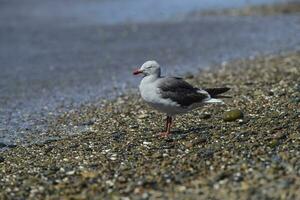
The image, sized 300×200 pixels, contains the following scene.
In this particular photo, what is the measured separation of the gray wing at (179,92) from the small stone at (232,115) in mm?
1097

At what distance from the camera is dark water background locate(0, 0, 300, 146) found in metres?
17.9

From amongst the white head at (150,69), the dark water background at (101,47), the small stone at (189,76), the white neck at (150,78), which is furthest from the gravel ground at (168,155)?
the small stone at (189,76)

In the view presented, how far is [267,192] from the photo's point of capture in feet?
25.6

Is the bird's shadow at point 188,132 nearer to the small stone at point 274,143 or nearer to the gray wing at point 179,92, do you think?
the gray wing at point 179,92

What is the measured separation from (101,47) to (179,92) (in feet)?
58.1

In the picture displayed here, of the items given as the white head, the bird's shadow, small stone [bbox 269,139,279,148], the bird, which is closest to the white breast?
the bird

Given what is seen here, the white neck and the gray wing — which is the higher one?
the white neck

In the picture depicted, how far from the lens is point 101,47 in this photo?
28.7 meters

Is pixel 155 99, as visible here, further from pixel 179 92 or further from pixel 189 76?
pixel 189 76

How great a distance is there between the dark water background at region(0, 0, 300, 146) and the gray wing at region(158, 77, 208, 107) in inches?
144

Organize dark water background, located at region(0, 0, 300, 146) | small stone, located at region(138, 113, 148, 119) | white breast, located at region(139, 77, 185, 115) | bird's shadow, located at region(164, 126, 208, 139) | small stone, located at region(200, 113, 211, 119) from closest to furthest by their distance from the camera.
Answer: white breast, located at region(139, 77, 185, 115) → bird's shadow, located at region(164, 126, 208, 139) → small stone, located at region(200, 113, 211, 119) → small stone, located at region(138, 113, 148, 119) → dark water background, located at region(0, 0, 300, 146)

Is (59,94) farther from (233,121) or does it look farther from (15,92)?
(233,121)

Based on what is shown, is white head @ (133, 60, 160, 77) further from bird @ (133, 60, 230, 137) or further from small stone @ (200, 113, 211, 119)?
small stone @ (200, 113, 211, 119)

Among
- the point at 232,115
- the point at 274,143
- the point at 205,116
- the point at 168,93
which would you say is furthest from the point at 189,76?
the point at 274,143
